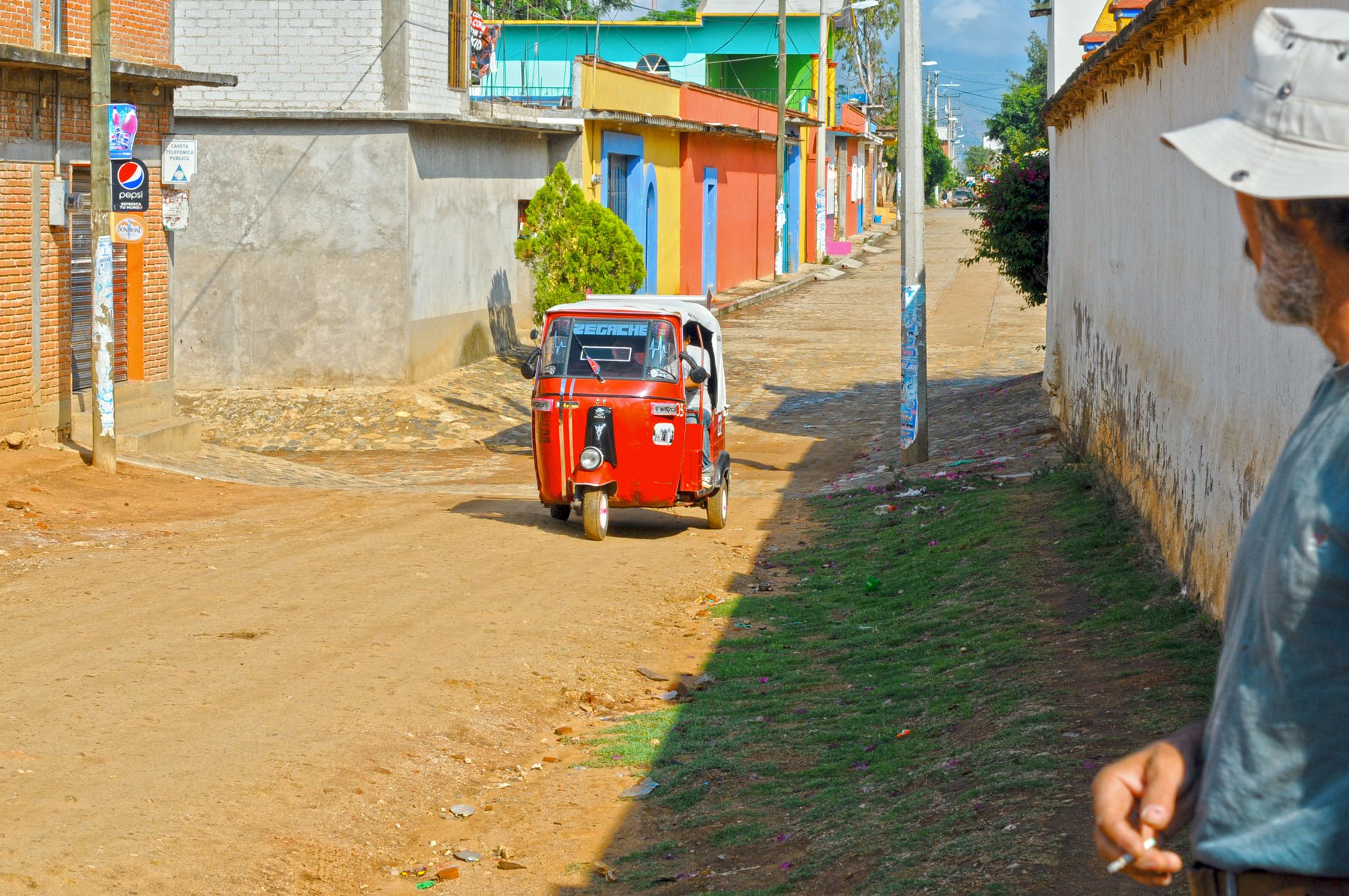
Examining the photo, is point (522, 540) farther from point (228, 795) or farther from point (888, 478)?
point (228, 795)

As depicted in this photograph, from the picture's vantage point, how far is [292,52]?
21.4 meters

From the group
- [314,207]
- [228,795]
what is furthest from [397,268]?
[228,795]

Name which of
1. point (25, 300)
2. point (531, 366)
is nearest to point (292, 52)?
point (25, 300)

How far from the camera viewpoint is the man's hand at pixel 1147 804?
2180 mm

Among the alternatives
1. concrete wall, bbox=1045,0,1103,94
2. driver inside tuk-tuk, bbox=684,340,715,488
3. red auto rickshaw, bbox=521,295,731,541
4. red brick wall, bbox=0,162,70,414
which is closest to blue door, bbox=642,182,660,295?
concrete wall, bbox=1045,0,1103,94

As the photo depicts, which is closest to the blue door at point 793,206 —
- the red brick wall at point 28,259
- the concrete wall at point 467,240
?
the concrete wall at point 467,240

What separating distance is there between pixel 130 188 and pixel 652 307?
599 centimetres

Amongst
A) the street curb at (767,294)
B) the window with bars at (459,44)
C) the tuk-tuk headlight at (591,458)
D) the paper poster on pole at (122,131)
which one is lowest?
the tuk-tuk headlight at (591,458)

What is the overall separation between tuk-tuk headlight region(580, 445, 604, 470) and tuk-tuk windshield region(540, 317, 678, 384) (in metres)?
0.62

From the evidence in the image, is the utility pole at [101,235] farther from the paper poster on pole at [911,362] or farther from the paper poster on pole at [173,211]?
the paper poster on pole at [911,362]

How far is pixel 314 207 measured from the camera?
21422mm

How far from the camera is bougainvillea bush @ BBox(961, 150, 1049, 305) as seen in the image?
2138cm

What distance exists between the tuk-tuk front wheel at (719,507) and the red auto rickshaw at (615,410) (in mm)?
767

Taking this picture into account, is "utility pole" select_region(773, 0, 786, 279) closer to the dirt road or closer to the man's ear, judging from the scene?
the dirt road
